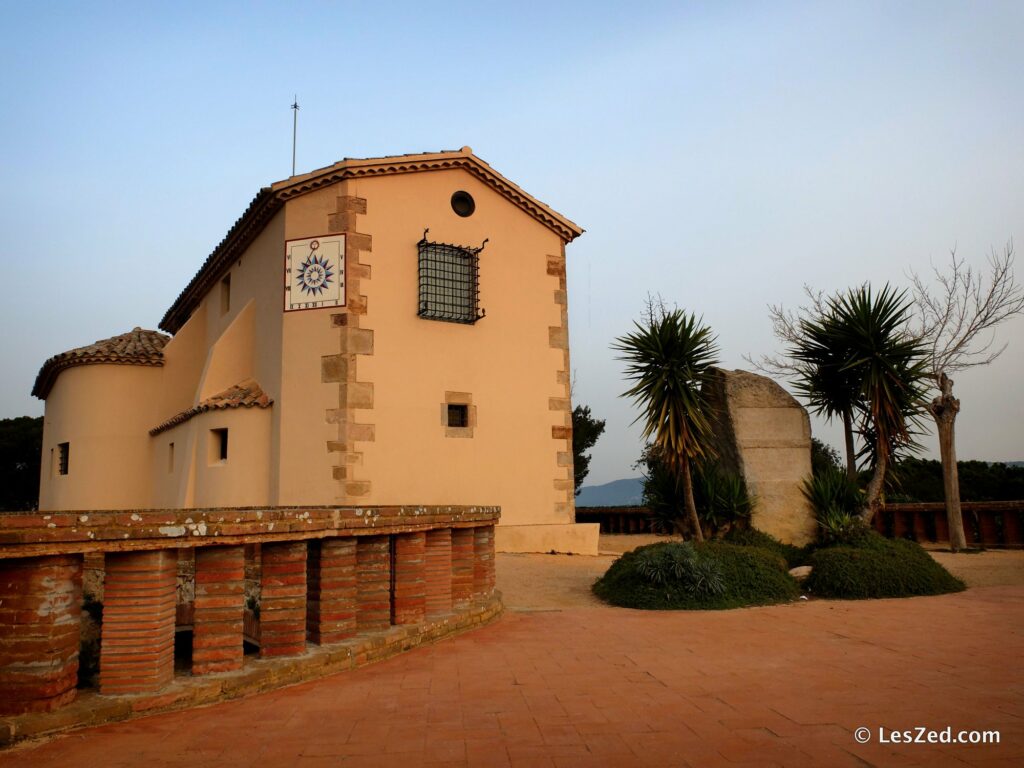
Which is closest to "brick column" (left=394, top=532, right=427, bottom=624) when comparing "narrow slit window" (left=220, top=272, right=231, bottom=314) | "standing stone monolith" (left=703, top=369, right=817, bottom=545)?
"standing stone monolith" (left=703, top=369, right=817, bottom=545)

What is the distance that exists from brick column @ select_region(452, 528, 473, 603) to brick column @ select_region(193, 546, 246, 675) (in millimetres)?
3456

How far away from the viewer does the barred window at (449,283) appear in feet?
54.6

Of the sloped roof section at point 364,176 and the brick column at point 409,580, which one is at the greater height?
the sloped roof section at point 364,176

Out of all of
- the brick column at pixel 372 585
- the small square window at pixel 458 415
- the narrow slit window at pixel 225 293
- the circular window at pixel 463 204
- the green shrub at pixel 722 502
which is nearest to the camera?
the brick column at pixel 372 585

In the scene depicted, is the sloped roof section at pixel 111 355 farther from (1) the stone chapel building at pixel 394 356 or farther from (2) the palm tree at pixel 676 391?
(2) the palm tree at pixel 676 391

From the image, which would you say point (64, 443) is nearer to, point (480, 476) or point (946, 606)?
point (480, 476)

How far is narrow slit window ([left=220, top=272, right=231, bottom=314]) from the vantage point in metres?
20.5

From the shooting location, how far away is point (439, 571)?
797 cm

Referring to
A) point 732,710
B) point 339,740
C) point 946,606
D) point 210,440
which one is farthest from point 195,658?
point 210,440

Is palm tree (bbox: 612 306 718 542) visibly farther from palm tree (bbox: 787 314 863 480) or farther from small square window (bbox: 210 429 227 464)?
small square window (bbox: 210 429 227 464)

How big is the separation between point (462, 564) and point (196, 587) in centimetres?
378

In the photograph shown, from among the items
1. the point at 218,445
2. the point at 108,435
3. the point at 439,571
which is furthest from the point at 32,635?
the point at 108,435

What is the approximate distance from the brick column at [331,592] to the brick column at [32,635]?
2.02m

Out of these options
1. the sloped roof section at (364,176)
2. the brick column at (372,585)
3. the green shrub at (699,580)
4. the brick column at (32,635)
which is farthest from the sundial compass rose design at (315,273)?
the brick column at (32,635)
